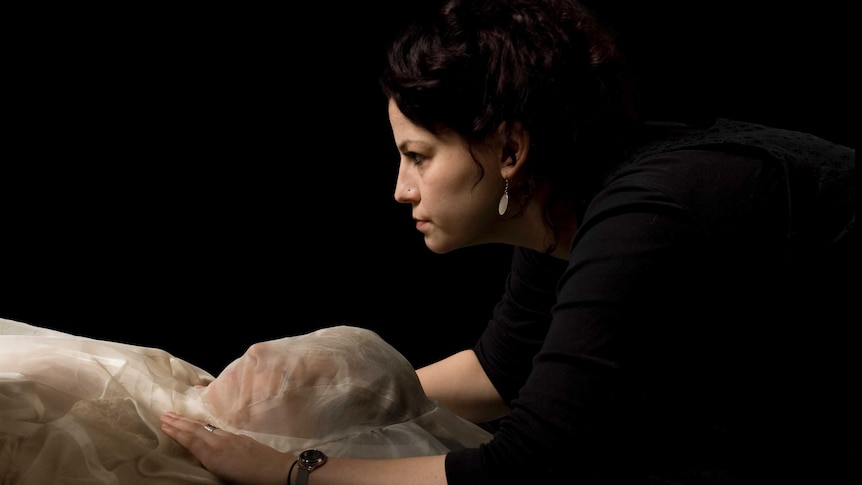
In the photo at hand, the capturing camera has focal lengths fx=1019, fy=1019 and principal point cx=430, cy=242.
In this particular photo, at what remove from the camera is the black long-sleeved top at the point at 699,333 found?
57.9 inches

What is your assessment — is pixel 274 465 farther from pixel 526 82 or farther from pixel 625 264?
pixel 526 82

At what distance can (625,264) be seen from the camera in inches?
57.8

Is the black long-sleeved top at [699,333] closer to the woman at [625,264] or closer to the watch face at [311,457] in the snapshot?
the woman at [625,264]

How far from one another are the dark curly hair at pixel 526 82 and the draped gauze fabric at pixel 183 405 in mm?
436

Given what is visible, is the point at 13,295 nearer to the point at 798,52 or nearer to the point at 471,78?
the point at 471,78

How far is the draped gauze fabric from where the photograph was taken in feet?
4.85

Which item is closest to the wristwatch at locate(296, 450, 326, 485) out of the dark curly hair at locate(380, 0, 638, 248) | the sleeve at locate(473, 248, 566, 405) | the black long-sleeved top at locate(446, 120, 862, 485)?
the black long-sleeved top at locate(446, 120, 862, 485)

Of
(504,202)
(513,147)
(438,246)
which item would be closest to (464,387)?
(438,246)

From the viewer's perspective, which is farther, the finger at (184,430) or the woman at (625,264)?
the finger at (184,430)

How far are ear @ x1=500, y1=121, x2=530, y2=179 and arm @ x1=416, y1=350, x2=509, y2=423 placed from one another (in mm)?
613

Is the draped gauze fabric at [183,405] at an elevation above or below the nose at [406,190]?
below

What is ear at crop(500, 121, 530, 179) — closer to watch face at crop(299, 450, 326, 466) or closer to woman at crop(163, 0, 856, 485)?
woman at crop(163, 0, 856, 485)

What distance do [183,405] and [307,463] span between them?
27 centimetres

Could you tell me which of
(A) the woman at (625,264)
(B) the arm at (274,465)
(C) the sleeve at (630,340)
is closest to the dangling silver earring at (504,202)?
(A) the woman at (625,264)
